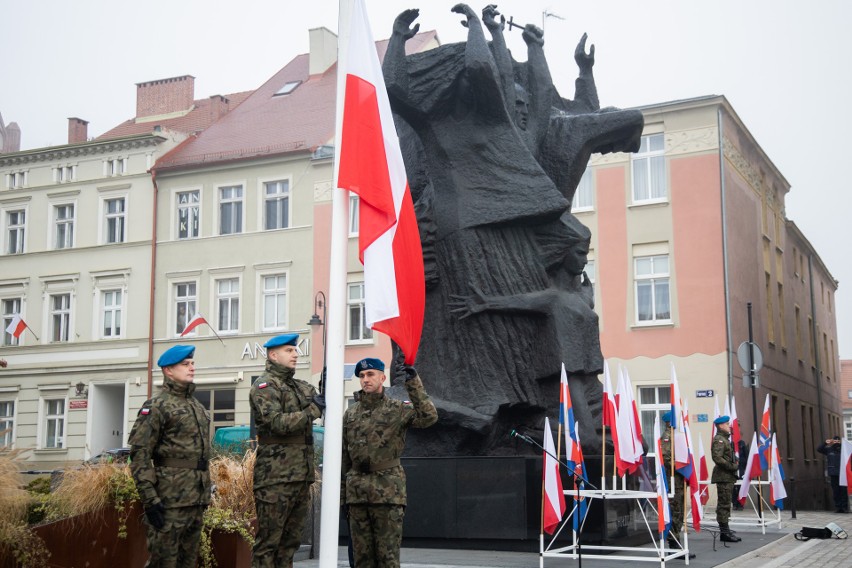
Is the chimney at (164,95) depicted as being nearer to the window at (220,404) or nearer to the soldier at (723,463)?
the window at (220,404)

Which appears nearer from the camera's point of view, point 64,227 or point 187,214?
point 187,214

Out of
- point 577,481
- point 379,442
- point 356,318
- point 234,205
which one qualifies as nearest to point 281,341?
point 379,442

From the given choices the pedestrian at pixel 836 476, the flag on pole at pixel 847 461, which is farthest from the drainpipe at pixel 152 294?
the flag on pole at pixel 847 461

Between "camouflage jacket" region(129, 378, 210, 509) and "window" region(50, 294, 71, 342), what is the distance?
1198 inches

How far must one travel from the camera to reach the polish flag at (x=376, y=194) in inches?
237

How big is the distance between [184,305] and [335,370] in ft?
95.6

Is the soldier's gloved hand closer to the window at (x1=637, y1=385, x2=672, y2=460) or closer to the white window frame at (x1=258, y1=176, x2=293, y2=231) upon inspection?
the window at (x1=637, y1=385, x2=672, y2=460)

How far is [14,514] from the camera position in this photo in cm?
656

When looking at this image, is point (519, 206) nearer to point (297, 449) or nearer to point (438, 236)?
point (438, 236)

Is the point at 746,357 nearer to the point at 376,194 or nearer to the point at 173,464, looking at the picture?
the point at 376,194

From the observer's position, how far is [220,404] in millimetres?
32562

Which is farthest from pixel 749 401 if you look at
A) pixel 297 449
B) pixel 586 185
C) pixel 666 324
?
pixel 297 449

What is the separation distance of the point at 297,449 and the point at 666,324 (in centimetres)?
2111

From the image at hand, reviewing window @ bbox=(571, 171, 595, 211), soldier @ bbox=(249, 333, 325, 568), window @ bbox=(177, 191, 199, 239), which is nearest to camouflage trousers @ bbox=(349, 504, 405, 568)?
soldier @ bbox=(249, 333, 325, 568)
